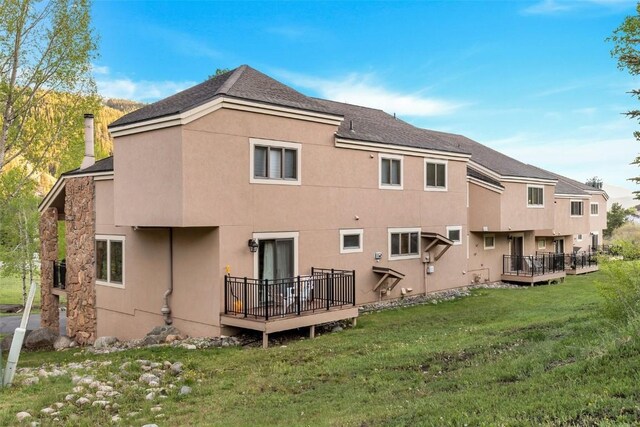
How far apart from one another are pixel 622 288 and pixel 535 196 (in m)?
18.7

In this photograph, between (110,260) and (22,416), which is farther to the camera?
(110,260)

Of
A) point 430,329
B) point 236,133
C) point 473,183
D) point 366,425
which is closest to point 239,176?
point 236,133

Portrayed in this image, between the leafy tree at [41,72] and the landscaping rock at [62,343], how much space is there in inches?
246

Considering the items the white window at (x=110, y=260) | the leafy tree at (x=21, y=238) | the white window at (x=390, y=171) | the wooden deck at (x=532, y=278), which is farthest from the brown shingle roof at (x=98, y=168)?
the wooden deck at (x=532, y=278)

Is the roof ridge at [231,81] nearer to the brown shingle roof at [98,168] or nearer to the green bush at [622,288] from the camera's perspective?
the brown shingle roof at [98,168]

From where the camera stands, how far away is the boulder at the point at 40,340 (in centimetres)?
1641

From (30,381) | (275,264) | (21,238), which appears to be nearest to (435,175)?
(275,264)

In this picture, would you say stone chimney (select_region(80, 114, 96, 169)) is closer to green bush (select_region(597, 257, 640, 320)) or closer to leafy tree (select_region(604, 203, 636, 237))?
green bush (select_region(597, 257, 640, 320))

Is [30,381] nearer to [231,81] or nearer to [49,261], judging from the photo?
[231,81]

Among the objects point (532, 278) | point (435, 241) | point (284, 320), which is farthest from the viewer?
point (532, 278)

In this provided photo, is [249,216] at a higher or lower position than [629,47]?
lower

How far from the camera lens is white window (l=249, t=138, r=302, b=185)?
41.4 ft

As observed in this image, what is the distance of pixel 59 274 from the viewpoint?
61.1 ft

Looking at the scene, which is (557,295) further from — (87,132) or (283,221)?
(87,132)
